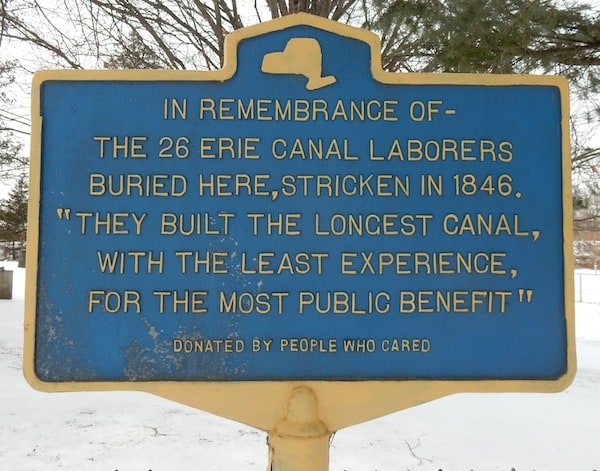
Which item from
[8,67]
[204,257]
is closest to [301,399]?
[204,257]

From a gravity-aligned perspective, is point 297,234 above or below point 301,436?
above

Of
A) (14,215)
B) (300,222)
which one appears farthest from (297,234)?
(14,215)

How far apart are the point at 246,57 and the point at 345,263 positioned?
0.79m

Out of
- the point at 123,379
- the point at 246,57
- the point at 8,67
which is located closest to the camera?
the point at 123,379

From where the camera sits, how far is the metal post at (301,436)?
1.62m

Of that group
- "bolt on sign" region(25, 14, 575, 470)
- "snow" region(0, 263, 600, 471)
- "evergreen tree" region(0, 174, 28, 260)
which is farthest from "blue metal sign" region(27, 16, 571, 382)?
"evergreen tree" region(0, 174, 28, 260)

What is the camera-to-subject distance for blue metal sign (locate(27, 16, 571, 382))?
5.40 feet

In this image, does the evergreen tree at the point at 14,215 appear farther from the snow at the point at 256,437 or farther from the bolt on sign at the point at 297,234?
the bolt on sign at the point at 297,234

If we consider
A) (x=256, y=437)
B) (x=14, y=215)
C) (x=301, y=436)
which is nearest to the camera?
(x=301, y=436)

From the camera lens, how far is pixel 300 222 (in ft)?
5.51

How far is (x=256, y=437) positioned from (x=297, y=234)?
8.33 ft

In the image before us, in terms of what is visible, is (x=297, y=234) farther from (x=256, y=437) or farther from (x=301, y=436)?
(x=256, y=437)

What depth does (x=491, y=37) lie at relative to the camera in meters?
3.62

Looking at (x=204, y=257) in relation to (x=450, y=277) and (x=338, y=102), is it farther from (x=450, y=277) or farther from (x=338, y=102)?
(x=450, y=277)
